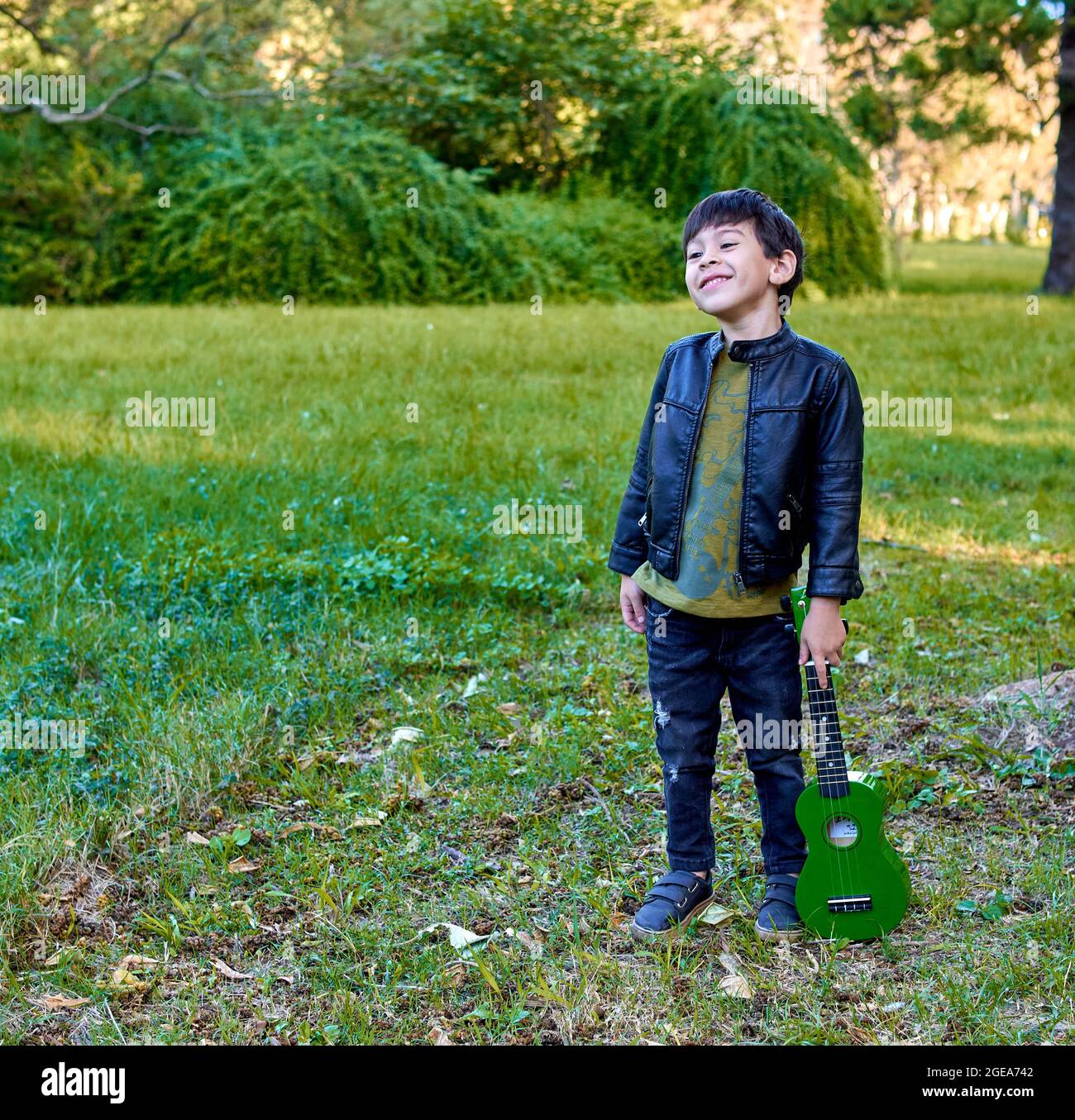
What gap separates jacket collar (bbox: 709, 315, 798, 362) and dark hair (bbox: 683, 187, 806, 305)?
0.10 m

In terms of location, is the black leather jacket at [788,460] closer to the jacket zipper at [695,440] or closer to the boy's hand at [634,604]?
the jacket zipper at [695,440]

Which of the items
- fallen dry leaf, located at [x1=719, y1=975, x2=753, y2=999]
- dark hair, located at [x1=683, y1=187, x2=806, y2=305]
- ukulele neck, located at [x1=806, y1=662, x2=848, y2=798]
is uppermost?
dark hair, located at [x1=683, y1=187, x2=806, y2=305]

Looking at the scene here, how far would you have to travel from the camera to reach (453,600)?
556 centimetres

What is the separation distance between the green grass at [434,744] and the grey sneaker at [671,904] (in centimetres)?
5

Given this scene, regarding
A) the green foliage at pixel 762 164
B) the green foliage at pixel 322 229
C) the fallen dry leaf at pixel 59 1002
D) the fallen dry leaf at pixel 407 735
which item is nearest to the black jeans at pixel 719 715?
the fallen dry leaf at pixel 407 735

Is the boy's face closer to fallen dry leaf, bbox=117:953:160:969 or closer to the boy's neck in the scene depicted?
the boy's neck

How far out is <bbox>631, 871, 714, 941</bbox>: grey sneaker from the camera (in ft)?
10.4

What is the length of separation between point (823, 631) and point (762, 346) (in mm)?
725

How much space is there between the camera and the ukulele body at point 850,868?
3.08m

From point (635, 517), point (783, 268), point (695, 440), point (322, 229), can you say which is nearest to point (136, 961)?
point (635, 517)

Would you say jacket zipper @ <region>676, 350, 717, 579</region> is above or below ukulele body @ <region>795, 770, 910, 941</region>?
above

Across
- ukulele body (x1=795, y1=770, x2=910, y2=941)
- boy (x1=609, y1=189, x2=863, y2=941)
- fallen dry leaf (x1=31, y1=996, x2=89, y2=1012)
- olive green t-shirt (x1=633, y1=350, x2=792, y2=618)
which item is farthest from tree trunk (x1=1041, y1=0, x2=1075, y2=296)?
fallen dry leaf (x1=31, y1=996, x2=89, y2=1012)

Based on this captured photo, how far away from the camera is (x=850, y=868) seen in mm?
3098

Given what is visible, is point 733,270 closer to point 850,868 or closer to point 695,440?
point 695,440
